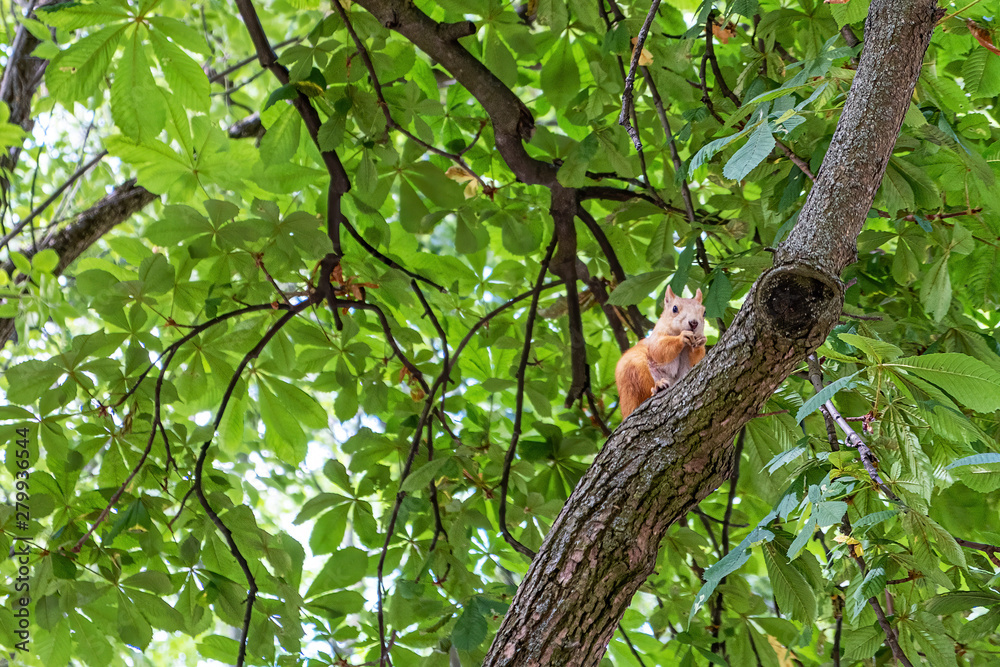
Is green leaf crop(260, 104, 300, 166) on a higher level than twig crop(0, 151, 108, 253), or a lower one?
lower

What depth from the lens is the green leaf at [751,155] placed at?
99 cm

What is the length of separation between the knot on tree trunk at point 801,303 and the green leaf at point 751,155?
202mm

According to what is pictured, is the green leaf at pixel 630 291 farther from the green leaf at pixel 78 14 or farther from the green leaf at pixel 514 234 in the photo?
the green leaf at pixel 78 14

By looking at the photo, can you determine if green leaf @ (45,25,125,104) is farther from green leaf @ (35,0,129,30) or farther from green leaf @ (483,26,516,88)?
green leaf @ (483,26,516,88)

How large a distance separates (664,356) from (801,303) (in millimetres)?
686

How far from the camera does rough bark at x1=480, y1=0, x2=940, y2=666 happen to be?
118cm

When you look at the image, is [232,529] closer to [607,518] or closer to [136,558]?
[136,558]

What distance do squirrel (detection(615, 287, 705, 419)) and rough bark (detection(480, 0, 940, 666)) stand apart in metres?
0.53

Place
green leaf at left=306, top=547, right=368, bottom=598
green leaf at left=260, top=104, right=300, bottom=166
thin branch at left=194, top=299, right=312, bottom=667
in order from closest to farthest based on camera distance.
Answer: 1. thin branch at left=194, top=299, right=312, bottom=667
2. green leaf at left=260, top=104, right=300, bottom=166
3. green leaf at left=306, top=547, right=368, bottom=598

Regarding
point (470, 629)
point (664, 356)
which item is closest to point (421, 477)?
point (470, 629)

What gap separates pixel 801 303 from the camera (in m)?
1.13

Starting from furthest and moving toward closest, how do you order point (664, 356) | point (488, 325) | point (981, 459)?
point (488, 325)
point (664, 356)
point (981, 459)

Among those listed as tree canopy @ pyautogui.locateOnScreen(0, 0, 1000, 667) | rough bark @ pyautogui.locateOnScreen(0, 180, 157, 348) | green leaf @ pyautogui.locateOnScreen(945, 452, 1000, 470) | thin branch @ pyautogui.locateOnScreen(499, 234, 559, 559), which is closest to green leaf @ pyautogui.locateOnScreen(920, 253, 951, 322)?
tree canopy @ pyautogui.locateOnScreen(0, 0, 1000, 667)

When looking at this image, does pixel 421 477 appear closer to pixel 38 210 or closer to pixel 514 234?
pixel 514 234
